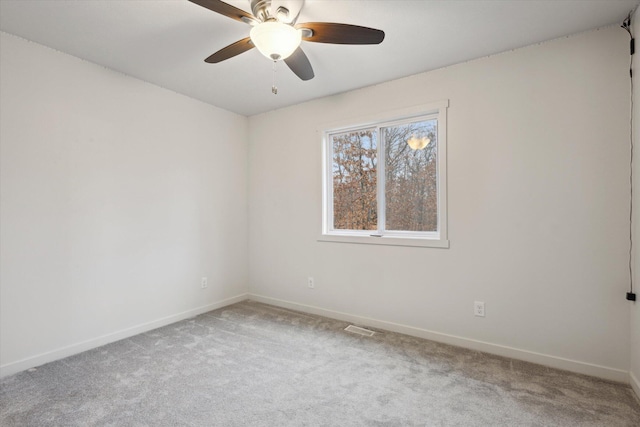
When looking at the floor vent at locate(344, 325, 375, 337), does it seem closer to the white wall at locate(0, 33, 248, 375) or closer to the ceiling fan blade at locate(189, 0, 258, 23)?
the white wall at locate(0, 33, 248, 375)

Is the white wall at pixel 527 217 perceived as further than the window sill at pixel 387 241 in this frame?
No

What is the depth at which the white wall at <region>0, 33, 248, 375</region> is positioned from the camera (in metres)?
2.24

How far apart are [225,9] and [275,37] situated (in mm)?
273

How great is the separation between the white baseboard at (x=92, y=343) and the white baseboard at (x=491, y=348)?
1251 mm

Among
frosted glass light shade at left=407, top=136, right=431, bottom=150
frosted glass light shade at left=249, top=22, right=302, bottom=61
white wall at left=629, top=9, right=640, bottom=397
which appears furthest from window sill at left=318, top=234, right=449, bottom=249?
frosted glass light shade at left=249, top=22, right=302, bottom=61

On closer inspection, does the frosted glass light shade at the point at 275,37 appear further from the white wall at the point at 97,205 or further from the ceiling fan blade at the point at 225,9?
the white wall at the point at 97,205

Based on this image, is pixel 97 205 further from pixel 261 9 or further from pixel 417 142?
pixel 417 142

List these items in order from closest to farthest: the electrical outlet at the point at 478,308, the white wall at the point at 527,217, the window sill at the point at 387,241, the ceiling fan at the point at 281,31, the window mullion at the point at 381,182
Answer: the ceiling fan at the point at 281,31 < the white wall at the point at 527,217 < the electrical outlet at the point at 478,308 < the window sill at the point at 387,241 < the window mullion at the point at 381,182

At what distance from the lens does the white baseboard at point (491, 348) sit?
6.96 ft

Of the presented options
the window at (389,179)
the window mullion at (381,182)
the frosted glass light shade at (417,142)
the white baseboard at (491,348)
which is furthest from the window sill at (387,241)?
the frosted glass light shade at (417,142)

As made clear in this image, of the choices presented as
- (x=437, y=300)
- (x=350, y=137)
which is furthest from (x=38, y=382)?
(x=350, y=137)

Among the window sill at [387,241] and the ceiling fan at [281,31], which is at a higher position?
the ceiling fan at [281,31]

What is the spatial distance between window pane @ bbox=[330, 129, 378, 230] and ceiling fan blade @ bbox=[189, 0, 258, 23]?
1.90 meters

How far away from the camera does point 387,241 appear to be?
9.87 ft
